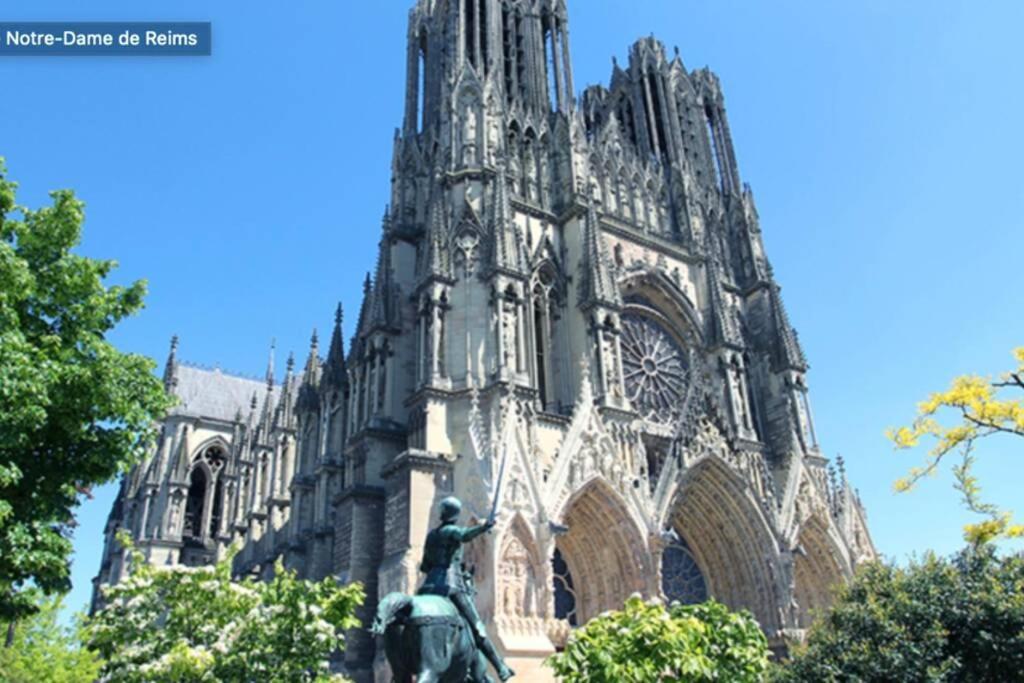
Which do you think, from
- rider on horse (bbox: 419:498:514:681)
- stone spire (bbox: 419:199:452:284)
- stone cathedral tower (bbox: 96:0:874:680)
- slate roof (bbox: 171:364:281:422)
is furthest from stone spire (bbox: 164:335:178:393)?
rider on horse (bbox: 419:498:514:681)

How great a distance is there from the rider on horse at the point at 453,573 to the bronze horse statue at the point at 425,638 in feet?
0.42

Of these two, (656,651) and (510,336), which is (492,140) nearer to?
(510,336)

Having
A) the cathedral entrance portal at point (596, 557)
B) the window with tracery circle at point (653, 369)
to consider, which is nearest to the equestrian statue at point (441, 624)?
the cathedral entrance portal at point (596, 557)

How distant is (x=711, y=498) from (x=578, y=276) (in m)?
8.53

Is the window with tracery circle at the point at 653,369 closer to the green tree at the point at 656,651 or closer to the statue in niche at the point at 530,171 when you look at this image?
the statue in niche at the point at 530,171

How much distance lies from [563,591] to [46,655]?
15.1 meters

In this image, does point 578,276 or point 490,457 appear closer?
point 490,457

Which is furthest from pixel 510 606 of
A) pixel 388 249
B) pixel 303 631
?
pixel 388 249

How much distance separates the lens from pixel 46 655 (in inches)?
949

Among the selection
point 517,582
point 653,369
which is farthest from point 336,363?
point 517,582

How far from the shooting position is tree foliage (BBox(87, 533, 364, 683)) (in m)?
15.7

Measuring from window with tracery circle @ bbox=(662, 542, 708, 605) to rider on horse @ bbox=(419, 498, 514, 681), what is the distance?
1849 centimetres

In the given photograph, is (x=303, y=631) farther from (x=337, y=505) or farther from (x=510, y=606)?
(x=337, y=505)

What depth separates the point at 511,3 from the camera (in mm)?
35469
